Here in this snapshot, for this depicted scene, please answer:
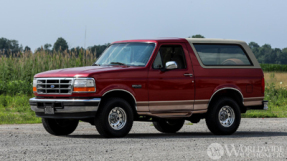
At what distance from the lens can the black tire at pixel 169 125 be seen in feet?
44.1

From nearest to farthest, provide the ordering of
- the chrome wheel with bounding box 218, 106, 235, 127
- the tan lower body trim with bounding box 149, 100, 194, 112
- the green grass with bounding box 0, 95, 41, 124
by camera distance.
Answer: the tan lower body trim with bounding box 149, 100, 194, 112
the chrome wheel with bounding box 218, 106, 235, 127
the green grass with bounding box 0, 95, 41, 124

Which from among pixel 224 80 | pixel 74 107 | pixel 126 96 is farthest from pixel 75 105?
pixel 224 80

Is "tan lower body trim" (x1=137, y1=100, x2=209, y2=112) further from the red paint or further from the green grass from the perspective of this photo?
the green grass

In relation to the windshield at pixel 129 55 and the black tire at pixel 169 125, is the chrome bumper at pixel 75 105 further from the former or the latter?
the black tire at pixel 169 125

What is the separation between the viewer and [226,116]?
12406mm

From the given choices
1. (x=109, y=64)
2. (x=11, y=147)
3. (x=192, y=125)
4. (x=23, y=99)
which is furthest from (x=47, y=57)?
(x=11, y=147)

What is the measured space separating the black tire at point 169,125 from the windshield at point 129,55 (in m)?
2.49

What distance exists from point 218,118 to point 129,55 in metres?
2.53

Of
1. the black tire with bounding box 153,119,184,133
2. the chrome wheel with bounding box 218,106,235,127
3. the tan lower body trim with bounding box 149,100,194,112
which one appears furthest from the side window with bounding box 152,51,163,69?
the black tire with bounding box 153,119,184,133

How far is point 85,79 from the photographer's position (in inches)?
407

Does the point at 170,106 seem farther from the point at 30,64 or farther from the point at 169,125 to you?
the point at 30,64

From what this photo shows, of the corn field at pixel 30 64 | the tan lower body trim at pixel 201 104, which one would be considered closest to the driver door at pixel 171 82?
the tan lower body trim at pixel 201 104

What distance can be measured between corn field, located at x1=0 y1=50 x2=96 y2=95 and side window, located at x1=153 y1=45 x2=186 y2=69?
413 inches

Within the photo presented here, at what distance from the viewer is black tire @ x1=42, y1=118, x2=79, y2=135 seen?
1166cm
